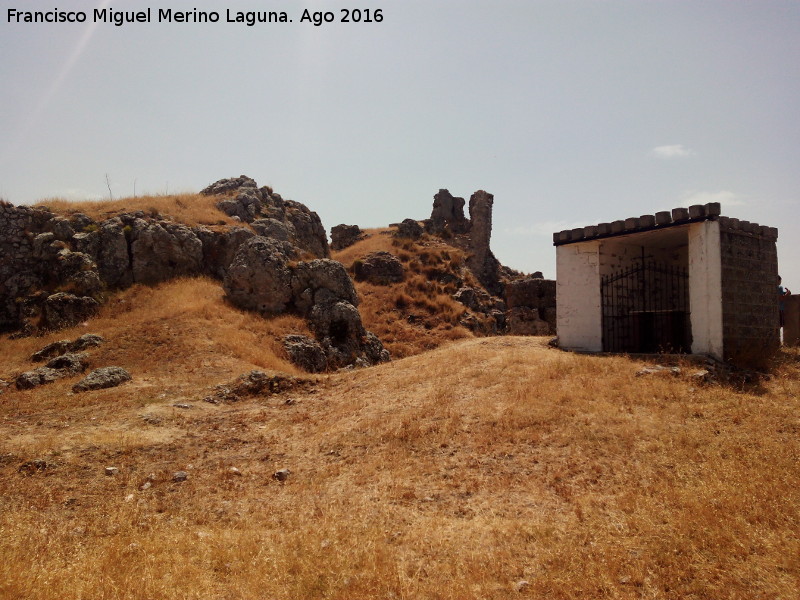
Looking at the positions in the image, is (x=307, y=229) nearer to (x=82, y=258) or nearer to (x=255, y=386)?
(x=82, y=258)

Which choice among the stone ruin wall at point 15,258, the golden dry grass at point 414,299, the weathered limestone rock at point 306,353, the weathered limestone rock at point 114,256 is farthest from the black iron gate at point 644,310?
the stone ruin wall at point 15,258

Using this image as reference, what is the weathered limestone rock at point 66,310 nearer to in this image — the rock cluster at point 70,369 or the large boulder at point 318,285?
the rock cluster at point 70,369

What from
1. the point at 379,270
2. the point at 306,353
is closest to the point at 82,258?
the point at 306,353

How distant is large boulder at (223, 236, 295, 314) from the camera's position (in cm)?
2053

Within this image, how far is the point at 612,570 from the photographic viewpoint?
492cm

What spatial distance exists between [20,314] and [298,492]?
17.9 m

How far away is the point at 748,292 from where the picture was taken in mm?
13180

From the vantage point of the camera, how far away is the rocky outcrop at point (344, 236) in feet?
137

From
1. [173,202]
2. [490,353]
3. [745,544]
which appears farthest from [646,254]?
[173,202]

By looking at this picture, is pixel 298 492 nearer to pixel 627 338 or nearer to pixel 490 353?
pixel 490 353

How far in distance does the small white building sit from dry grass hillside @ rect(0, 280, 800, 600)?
151 centimetres

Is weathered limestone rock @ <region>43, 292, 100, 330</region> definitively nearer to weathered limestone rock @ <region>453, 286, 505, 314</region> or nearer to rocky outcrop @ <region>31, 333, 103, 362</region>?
rocky outcrop @ <region>31, 333, 103, 362</region>

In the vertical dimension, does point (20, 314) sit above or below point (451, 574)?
above

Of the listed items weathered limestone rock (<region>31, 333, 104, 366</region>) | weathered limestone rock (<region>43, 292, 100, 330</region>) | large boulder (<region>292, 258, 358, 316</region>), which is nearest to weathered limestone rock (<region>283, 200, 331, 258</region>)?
large boulder (<region>292, 258, 358, 316</region>)
